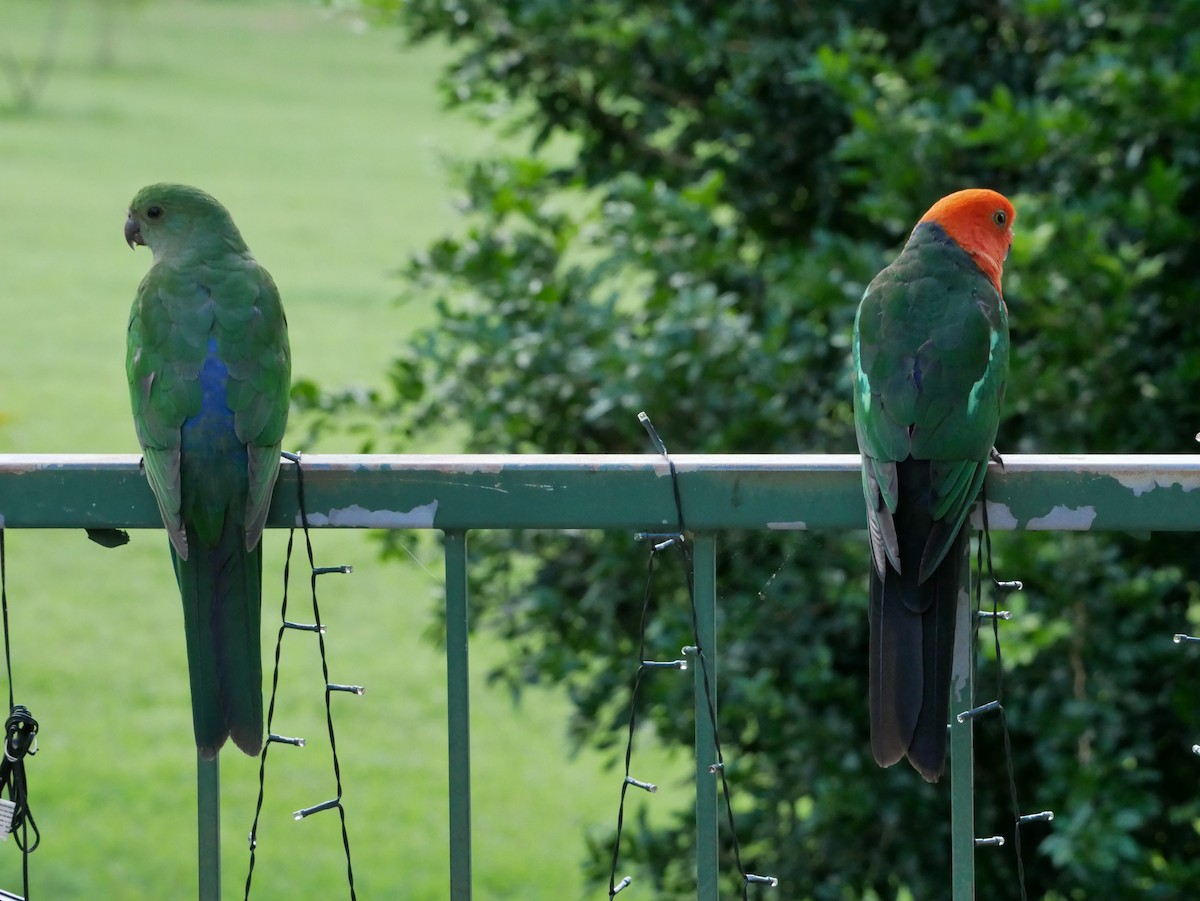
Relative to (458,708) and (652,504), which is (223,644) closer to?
(458,708)

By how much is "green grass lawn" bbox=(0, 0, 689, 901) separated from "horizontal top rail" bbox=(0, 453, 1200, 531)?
222 centimetres

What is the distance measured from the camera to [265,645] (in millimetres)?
7590

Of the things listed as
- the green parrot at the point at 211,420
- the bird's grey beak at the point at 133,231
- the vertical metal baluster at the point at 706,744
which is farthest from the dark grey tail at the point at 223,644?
the bird's grey beak at the point at 133,231

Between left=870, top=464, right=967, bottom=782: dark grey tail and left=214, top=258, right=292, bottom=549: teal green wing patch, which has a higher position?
left=214, top=258, right=292, bottom=549: teal green wing patch

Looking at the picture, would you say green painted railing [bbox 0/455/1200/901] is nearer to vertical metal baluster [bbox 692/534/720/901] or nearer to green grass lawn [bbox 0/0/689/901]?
vertical metal baluster [bbox 692/534/720/901]

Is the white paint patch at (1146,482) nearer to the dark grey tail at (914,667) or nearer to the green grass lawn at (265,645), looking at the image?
the dark grey tail at (914,667)

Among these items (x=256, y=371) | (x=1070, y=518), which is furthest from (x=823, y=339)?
(x=1070, y=518)

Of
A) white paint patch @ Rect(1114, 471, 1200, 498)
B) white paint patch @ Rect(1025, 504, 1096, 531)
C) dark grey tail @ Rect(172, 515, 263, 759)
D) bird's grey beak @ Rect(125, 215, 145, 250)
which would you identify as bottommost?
dark grey tail @ Rect(172, 515, 263, 759)

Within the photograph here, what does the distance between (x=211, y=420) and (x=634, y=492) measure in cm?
80

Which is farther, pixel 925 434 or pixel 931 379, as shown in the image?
pixel 931 379

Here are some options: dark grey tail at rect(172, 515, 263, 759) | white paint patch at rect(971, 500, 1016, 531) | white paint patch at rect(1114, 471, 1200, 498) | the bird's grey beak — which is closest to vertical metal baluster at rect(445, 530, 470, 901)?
dark grey tail at rect(172, 515, 263, 759)

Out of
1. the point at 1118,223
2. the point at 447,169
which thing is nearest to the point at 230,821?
the point at 447,169

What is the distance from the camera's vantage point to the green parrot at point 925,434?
1.83 metres

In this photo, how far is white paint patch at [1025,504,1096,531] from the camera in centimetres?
179
